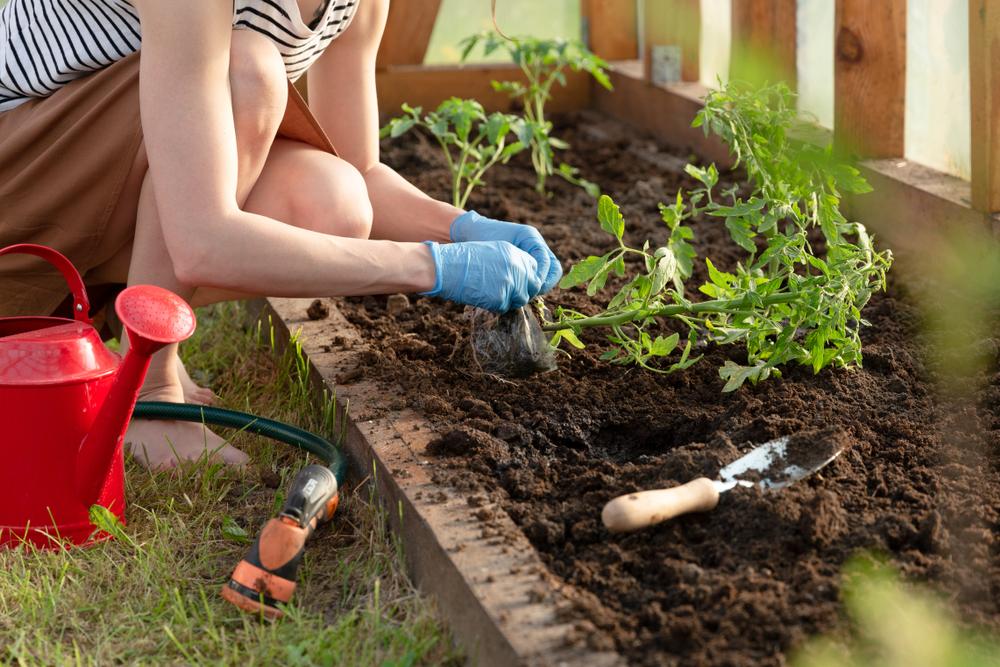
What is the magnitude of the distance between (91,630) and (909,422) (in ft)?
4.01

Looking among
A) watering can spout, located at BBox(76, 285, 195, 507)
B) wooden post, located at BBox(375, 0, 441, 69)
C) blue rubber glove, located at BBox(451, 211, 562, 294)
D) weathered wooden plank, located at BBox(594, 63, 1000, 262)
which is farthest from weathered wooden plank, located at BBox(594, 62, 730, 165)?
watering can spout, located at BBox(76, 285, 195, 507)

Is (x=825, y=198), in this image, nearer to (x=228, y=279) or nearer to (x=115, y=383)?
(x=228, y=279)

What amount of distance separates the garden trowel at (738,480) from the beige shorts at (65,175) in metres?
1.09

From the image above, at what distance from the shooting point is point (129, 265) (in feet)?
6.90

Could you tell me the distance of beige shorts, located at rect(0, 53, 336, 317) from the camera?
2027 millimetres

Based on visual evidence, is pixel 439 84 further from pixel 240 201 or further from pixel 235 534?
pixel 235 534

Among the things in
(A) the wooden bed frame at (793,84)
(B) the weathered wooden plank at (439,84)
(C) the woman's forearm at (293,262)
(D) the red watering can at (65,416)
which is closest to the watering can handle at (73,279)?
(D) the red watering can at (65,416)

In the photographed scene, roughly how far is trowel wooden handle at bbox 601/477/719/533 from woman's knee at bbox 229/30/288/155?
2.96ft

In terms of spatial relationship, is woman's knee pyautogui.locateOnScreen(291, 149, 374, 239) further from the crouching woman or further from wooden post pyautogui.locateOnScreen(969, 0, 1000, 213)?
wooden post pyautogui.locateOnScreen(969, 0, 1000, 213)

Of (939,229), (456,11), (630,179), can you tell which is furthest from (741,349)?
(456,11)

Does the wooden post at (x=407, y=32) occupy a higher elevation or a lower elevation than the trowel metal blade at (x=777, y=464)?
higher

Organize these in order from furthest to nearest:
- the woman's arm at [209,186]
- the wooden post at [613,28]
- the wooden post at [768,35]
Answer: the wooden post at [613,28] < the wooden post at [768,35] < the woman's arm at [209,186]

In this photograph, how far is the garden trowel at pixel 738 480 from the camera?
1.46 metres

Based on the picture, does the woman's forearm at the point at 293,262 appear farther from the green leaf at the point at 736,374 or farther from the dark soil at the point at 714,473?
the green leaf at the point at 736,374
